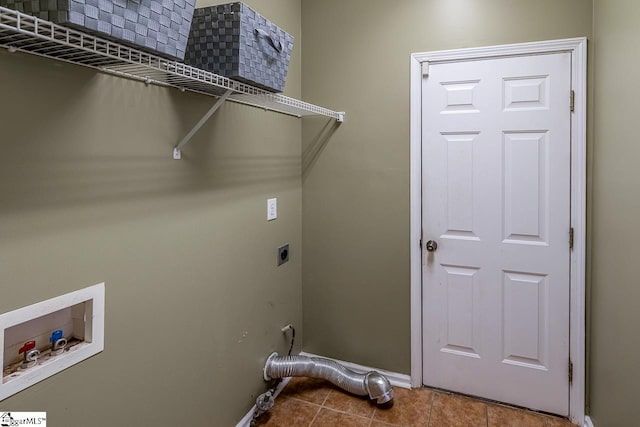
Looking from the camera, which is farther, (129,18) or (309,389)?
(309,389)

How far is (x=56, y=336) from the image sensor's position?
44.4 inches

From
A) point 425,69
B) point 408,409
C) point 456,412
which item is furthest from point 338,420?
point 425,69

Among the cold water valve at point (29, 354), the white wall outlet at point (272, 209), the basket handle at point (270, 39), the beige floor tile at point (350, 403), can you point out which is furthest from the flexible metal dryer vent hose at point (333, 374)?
the basket handle at point (270, 39)

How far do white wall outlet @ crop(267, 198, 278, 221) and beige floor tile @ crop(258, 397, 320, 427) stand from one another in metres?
1.06

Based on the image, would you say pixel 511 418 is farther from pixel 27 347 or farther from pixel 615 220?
pixel 27 347

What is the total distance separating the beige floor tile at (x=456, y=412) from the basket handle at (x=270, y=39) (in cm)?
198

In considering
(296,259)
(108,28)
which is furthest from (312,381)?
(108,28)

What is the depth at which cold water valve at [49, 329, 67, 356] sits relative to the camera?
1.11 m

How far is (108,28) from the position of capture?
0.83 m

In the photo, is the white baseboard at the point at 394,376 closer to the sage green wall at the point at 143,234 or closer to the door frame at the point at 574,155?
the sage green wall at the point at 143,234

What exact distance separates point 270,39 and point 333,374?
72.2 inches

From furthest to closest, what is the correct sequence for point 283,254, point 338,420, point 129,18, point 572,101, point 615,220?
point 283,254 < point 338,420 < point 572,101 < point 615,220 < point 129,18

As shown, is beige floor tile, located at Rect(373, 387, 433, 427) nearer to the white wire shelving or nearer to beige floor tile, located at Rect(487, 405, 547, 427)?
beige floor tile, located at Rect(487, 405, 547, 427)

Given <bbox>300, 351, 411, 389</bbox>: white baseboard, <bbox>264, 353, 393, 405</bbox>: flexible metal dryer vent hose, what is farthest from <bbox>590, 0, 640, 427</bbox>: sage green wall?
<bbox>264, 353, 393, 405</bbox>: flexible metal dryer vent hose
